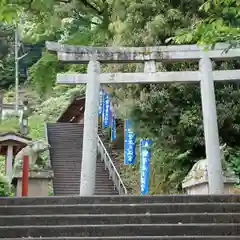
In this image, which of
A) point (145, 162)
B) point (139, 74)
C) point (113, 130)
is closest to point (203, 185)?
point (139, 74)

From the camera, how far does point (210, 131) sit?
10.2 metres

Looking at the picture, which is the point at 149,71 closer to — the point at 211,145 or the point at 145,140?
the point at 211,145

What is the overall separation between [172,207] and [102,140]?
46.1ft

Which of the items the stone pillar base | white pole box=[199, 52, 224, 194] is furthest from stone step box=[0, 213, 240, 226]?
the stone pillar base

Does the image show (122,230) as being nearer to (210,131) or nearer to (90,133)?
(90,133)

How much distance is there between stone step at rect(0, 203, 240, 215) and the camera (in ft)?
26.2

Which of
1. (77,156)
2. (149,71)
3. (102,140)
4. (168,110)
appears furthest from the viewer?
(102,140)

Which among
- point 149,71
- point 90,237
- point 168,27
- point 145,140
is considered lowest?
point 90,237

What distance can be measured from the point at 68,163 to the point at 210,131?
33.4 feet

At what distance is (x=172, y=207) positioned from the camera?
7.99m

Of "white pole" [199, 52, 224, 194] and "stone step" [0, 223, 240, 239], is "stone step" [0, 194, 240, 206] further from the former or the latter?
"white pole" [199, 52, 224, 194]

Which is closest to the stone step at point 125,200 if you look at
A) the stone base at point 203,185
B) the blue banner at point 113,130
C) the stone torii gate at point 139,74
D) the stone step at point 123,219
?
the stone step at point 123,219

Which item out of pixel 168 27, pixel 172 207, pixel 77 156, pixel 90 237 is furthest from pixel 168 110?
pixel 77 156

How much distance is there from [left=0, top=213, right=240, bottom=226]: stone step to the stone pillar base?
360 centimetres
